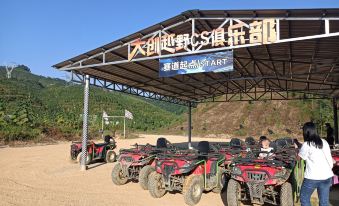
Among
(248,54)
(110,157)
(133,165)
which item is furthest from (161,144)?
(248,54)

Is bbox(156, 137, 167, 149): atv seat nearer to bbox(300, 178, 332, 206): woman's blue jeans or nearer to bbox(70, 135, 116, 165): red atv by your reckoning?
bbox(70, 135, 116, 165): red atv

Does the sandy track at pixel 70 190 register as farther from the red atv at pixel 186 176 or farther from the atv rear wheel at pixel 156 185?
the red atv at pixel 186 176

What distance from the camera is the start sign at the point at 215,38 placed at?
27.2 feet

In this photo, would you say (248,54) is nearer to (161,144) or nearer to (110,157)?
(161,144)

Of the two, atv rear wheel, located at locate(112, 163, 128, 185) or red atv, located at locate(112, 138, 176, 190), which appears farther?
atv rear wheel, located at locate(112, 163, 128, 185)

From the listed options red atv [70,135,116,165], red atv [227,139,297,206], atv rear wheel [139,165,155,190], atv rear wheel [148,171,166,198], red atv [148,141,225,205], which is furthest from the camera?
red atv [70,135,116,165]

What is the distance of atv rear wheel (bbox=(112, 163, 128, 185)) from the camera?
859cm

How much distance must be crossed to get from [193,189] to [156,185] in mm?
883

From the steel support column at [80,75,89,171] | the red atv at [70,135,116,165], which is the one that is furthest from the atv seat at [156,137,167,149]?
the red atv at [70,135,116,165]

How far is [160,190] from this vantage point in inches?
288

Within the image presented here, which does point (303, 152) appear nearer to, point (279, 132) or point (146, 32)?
point (146, 32)

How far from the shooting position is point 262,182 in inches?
232

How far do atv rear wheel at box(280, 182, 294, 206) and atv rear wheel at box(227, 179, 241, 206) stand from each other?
80cm

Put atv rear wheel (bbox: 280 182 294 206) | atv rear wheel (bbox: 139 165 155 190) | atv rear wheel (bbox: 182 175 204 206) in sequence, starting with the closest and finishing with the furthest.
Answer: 1. atv rear wheel (bbox: 280 182 294 206)
2. atv rear wheel (bbox: 182 175 204 206)
3. atv rear wheel (bbox: 139 165 155 190)
